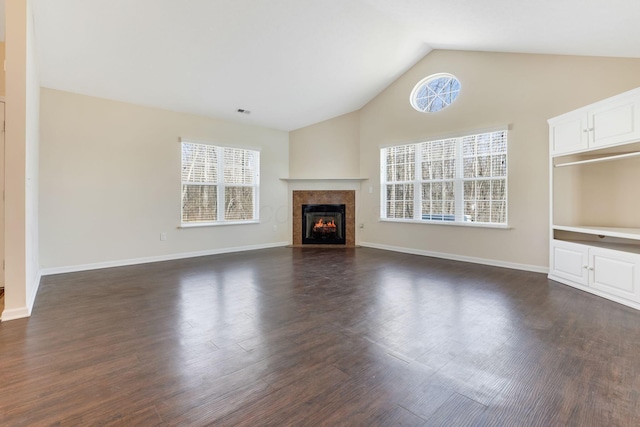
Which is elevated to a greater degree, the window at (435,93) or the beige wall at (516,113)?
the window at (435,93)

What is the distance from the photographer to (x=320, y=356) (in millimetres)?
2020

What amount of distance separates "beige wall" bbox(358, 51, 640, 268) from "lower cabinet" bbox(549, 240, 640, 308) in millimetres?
576

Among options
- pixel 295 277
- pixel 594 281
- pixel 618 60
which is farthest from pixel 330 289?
pixel 618 60

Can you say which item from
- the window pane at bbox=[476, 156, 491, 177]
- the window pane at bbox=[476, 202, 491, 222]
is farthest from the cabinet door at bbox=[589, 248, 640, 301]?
the window pane at bbox=[476, 156, 491, 177]

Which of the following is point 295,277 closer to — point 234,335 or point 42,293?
point 234,335

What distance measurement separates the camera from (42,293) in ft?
11.1

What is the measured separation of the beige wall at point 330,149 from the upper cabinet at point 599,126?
3.79 metres

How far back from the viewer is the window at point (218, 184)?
5.61 metres

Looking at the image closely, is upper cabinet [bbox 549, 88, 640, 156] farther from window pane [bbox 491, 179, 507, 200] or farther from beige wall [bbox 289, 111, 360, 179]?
beige wall [bbox 289, 111, 360, 179]

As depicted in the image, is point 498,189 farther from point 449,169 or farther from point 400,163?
point 400,163

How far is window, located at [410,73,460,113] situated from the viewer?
5363 mm

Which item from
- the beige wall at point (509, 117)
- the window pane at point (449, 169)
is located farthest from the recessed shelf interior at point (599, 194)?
the window pane at point (449, 169)

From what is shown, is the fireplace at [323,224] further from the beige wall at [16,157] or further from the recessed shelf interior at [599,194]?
the beige wall at [16,157]

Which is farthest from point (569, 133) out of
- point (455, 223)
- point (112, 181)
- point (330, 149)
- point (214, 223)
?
point (112, 181)
